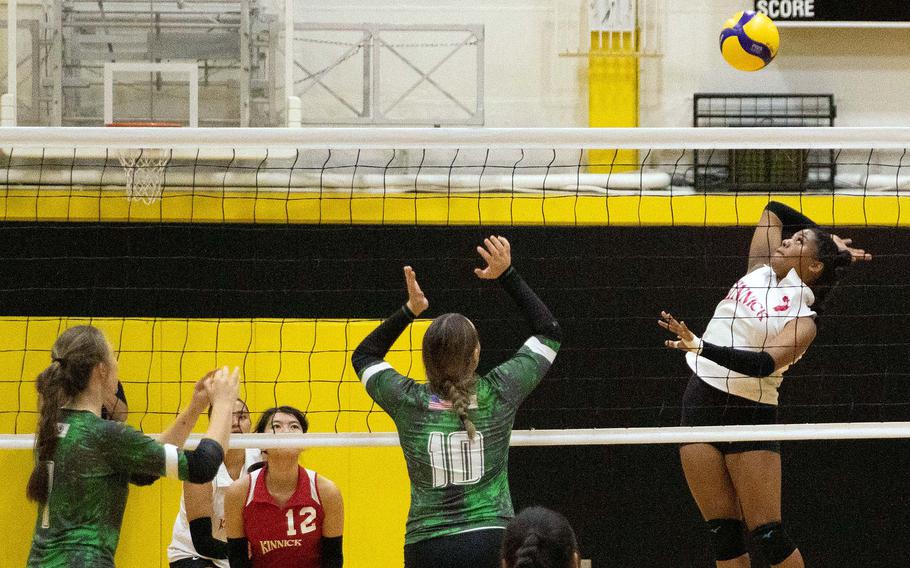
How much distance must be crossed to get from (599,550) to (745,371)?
3631 mm

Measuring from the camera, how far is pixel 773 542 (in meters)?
4.27

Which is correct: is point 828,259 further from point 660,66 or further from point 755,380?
point 660,66

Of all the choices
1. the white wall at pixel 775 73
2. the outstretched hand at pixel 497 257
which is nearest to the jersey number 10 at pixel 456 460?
the outstretched hand at pixel 497 257

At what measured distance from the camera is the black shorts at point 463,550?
3.22 metres

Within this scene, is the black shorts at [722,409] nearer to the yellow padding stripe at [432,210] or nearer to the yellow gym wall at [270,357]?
the yellow gym wall at [270,357]

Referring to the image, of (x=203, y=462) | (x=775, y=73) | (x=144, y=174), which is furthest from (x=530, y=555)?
(x=775, y=73)

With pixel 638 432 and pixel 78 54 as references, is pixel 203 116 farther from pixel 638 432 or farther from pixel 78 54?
pixel 638 432

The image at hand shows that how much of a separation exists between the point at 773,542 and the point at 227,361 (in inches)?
158

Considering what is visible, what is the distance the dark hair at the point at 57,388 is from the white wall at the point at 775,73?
6.73 metres

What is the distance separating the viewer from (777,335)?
4371mm

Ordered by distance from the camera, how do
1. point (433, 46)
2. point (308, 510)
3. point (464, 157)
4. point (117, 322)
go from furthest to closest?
point (433, 46) → point (464, 157) → point (117, 322) → point (308, 510)

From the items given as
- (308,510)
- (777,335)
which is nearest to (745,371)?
(777,335)

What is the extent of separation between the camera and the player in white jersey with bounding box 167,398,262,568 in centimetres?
470

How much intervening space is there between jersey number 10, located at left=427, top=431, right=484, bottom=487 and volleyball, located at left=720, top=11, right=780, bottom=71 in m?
4.31
